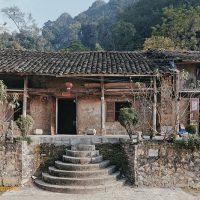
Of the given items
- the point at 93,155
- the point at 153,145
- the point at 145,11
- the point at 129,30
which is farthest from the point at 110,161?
the point at 145,11

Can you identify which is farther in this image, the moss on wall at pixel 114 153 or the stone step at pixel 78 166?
the moss on wall at pixel 114 153

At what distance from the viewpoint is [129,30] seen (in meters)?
38.9

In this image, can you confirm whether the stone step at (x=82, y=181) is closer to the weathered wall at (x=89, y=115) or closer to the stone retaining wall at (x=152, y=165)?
the stone retaining wall at (x=152, y=165)

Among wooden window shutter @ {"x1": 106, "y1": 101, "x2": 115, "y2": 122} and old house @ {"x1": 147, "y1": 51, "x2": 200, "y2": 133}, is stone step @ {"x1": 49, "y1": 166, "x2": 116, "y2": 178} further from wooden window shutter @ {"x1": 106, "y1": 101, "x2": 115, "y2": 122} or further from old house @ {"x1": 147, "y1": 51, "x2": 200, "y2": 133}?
old house @ {"x1": 147, "y1": 51, "x2": 200, "y2": 133}

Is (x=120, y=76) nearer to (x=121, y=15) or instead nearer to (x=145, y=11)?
(x=145, y=11)

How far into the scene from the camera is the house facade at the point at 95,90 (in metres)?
15.9

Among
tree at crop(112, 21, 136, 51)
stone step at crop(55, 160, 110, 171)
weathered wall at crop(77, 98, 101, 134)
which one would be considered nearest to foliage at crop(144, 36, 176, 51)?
tree at crop(112, 21, 136, 51)

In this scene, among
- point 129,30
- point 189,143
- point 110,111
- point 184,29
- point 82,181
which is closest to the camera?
point 82,181

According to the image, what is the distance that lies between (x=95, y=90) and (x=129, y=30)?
2377 cm

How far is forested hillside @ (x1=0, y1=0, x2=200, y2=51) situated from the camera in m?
31.3

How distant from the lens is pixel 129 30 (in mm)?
38938

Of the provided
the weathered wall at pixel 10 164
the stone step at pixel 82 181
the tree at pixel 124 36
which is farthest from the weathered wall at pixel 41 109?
the tree at pixel 124 36

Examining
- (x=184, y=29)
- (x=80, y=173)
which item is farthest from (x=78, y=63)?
(x=184, y=29)

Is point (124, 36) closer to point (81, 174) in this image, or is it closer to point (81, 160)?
point (81, 160)
